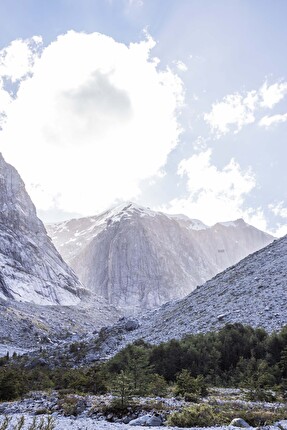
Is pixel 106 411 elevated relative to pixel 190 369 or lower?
lower

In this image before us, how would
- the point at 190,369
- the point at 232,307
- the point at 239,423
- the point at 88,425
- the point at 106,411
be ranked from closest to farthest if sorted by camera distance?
the point at 239,423 < the point at 88,425 < the point at 106,411 < the point at 190,369 < the point at 232,307

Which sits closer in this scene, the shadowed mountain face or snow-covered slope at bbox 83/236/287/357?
snow-covered slope at bbox 83/236/287/357

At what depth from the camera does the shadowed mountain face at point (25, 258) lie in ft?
406

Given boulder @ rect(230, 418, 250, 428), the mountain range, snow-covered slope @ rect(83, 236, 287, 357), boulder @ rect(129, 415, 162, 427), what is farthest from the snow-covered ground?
the mountain range

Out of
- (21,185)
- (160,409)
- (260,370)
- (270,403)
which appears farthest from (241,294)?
(21,185)

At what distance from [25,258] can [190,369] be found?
120 m

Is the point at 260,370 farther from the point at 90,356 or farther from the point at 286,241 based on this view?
→ the point at 286,241

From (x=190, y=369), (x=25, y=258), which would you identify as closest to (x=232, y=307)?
(x=190, y=369)

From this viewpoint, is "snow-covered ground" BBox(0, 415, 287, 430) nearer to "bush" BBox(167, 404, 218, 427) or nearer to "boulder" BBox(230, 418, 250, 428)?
"boulder" BBox(230, 418, 250, 428)

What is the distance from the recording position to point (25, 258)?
463 feet

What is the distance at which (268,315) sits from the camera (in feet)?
135

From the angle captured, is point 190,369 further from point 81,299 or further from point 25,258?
point 81,299

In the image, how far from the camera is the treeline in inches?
918

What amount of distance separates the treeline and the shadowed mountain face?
275 feet
